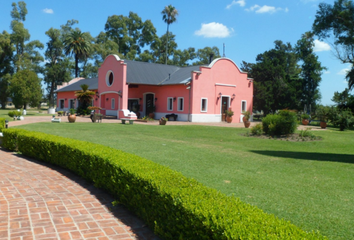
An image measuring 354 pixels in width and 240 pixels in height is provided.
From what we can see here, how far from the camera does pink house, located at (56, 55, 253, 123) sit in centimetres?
2897

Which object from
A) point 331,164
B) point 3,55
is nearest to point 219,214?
point 331,164

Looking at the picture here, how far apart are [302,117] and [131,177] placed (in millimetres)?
29248

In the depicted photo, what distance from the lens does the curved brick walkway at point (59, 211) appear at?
3963mm

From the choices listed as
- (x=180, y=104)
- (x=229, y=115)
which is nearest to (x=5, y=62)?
(x=180, y=104)

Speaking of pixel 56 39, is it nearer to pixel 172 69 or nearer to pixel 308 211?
pixel 172 69

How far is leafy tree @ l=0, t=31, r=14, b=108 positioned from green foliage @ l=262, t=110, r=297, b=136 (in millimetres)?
51024

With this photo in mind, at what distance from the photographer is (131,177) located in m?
4.46

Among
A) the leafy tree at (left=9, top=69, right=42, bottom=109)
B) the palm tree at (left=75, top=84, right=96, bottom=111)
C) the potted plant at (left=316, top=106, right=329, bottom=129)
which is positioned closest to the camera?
the potted plant at (left=316, top=106, right=329, bottom=129)

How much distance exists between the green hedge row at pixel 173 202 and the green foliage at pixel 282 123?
1181 cm

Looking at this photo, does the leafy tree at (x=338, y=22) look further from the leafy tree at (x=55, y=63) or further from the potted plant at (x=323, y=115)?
the leafy tree at (x=55, y=63)

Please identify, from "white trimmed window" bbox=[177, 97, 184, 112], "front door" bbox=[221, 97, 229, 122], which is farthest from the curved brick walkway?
"front door" bbox=[221, 97, 229, 122]

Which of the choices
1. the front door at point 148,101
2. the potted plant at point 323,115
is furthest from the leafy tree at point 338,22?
the front door at point 148,101

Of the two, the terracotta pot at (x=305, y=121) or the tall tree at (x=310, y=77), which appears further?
the tall tree at (x=310, y=77)

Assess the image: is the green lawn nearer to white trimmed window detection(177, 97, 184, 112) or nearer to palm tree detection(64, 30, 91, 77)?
white trimmed window detection(177, 97, 184, 112)
